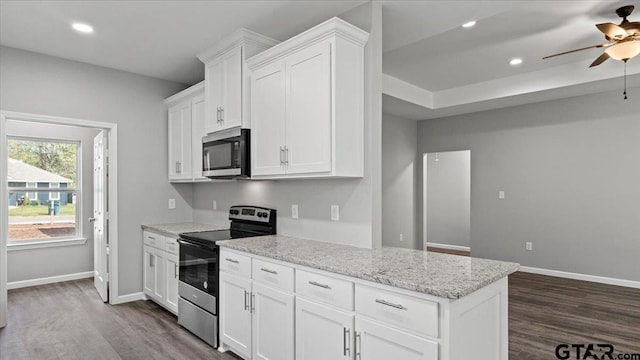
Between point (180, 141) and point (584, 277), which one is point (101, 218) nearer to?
point (180, 141)

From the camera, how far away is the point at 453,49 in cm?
406

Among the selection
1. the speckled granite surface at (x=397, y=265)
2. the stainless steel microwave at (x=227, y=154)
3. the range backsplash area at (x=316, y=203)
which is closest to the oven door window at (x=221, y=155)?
the stainless steel microwave at (x=227, y=154)

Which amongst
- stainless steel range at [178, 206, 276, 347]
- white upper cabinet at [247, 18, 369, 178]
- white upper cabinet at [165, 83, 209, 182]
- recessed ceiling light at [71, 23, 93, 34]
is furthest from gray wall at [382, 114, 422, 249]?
recessed ceiling light at [71, 23, 93, 34]

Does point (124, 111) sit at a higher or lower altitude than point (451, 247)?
higher

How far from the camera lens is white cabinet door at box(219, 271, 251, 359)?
8.73ft

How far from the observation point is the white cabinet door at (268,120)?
2865 millimetres

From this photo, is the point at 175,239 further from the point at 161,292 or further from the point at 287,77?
the point at 287,77

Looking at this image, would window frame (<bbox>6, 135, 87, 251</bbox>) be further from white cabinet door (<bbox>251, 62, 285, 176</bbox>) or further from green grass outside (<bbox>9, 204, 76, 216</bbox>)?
white cabinet door (<bbox>251, 62, 285, 176</bbox>)

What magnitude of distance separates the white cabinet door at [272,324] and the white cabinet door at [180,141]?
222 cm

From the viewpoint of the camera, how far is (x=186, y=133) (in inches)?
167

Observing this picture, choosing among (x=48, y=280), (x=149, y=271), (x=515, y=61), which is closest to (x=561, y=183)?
(x=515, y=61)

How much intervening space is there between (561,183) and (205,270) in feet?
17.1

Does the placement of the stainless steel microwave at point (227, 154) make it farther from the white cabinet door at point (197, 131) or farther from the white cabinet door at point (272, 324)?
the white cabinet door at point (272, 324)

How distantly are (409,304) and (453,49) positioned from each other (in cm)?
330
